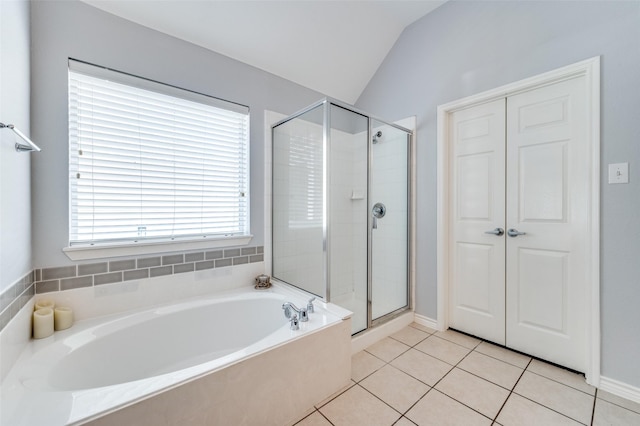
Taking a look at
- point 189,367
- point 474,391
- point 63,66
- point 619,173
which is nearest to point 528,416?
point 474,391

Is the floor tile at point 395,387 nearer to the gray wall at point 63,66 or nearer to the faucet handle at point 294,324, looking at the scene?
the faucet handle at point 294,324

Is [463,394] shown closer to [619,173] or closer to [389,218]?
[389,218]

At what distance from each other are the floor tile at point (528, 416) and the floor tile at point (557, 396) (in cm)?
5

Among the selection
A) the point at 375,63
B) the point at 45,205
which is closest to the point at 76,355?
the point at 45,205

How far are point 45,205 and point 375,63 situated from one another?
296 centimetres

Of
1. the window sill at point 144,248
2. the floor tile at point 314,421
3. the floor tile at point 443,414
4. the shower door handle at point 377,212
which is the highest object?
the shower door handle at point 377,212

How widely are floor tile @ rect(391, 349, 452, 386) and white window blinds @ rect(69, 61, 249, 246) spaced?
5.25 feet

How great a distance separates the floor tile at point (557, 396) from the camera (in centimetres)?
137

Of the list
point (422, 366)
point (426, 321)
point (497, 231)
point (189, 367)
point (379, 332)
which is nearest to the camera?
point (189, 367)

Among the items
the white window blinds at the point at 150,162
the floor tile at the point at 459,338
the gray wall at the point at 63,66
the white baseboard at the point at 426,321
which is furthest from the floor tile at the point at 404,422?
the gray wall at the point at 63,66

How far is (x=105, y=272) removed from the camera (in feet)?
5.24

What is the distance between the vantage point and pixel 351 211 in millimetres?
2146

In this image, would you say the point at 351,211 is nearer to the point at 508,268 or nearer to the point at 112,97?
Result: the point at 508,268

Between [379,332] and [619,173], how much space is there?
1883 millimetres
